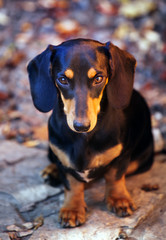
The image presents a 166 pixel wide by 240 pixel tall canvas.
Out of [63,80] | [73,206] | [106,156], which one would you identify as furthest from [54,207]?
[63,80]

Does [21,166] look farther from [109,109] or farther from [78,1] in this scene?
[78,1]

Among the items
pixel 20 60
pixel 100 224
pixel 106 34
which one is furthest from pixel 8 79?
pixel 100 224

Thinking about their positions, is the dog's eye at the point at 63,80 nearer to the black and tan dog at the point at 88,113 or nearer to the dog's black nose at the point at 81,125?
the black and tan dog at the point at 88,113

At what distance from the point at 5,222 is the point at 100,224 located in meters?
0.68

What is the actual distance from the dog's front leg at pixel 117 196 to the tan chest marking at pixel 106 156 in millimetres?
168

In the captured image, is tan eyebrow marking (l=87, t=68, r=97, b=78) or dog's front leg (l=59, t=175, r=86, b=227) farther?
dog's front leg (l=59, t=175, r=86, b=227)

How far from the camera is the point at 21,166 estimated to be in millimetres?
3465

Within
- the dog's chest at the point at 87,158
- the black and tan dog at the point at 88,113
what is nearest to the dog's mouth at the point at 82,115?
the black and tan dog at the point at 88,113

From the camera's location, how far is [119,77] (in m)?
2.51

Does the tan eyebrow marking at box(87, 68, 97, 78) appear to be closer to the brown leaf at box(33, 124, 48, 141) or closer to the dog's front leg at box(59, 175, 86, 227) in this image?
the dog's front leg at box(59, 175, 86, 227)

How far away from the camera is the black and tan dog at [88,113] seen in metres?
2.32

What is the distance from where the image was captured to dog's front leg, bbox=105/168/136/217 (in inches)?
109

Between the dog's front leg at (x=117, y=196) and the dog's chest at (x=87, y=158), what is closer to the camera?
the dog's chest at (x=87, y=158)

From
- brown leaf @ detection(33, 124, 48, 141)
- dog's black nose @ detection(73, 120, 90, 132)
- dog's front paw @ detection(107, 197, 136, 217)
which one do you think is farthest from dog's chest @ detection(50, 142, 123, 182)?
brown leaf @ detection(33, 124, 48, 141)
